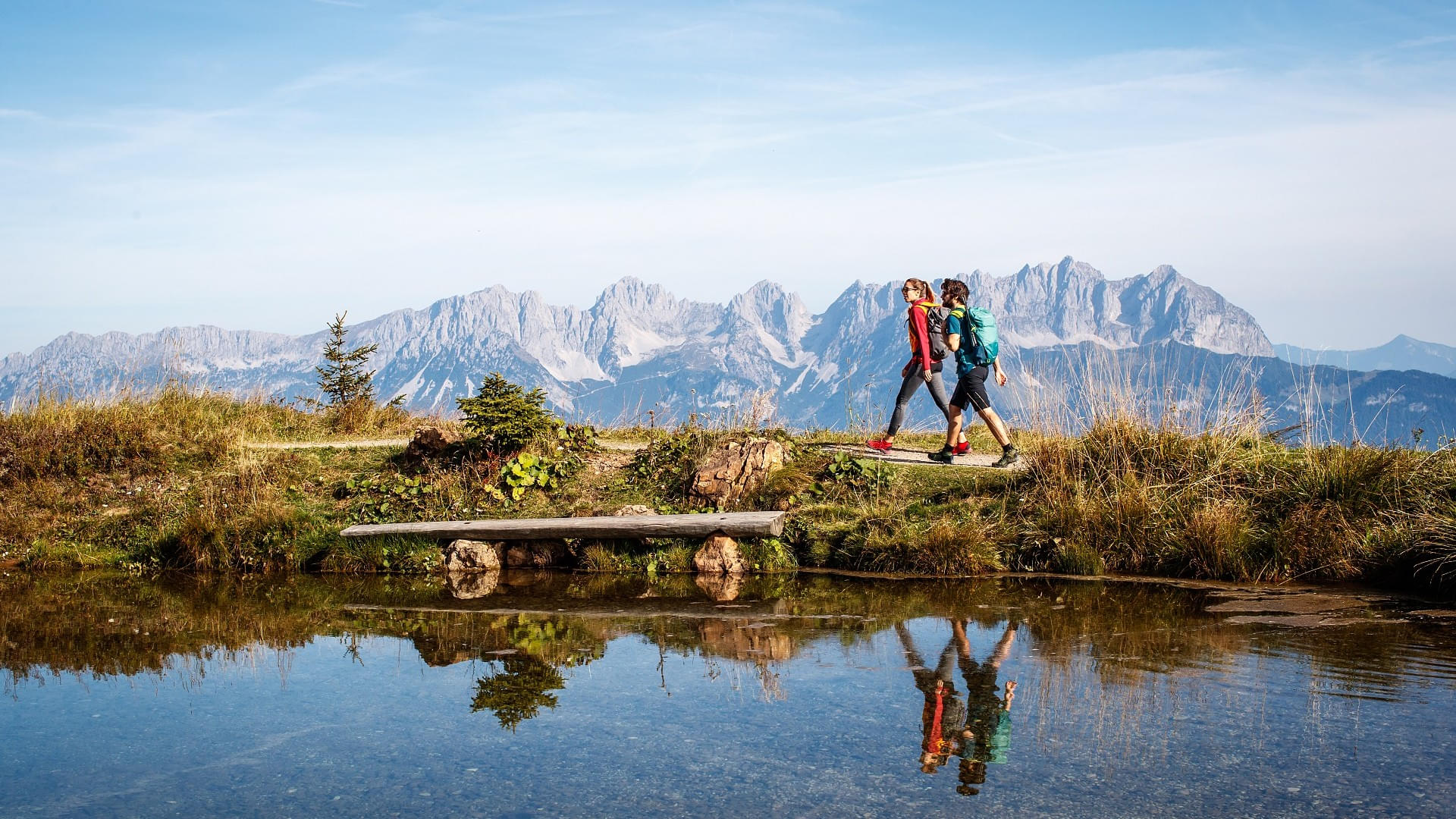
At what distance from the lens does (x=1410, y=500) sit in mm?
9578

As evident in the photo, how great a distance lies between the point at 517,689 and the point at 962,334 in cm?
763

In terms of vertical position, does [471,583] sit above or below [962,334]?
below

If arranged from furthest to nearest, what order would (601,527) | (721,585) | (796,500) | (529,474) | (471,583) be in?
(529,474) → (796,500) → (601,527) → (471,583) → (721,585)

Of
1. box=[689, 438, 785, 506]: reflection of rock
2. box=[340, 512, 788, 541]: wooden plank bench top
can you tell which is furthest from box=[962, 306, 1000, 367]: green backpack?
box=[340, 512, 788, 541]: wooden plank bench top

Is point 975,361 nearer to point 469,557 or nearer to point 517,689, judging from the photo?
point 469,557

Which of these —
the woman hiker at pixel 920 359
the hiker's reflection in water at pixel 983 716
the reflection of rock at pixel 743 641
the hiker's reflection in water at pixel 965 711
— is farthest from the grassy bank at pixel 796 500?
the hiker's reflection in water at pixel 983 716

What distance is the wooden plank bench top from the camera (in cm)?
1086

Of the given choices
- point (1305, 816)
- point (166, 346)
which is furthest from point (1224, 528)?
point (166, 346)

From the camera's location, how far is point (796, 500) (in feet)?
39.7

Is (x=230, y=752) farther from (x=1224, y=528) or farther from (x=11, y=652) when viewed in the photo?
(x=1224, y=528)

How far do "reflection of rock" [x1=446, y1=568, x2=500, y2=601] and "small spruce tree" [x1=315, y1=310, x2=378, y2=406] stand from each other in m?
9.59

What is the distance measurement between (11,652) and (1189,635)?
28.4 ft

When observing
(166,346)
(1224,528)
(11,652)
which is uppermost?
(166,346)


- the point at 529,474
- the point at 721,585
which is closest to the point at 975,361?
the point at 721,585
